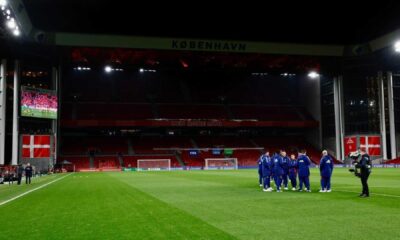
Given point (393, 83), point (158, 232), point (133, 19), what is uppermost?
point (133, 19)

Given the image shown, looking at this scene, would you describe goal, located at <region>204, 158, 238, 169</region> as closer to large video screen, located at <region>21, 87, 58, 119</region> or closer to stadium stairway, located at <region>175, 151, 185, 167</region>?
stadium stairway, located at <region>175, 151, 185, 167</region>

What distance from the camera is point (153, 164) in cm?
6562

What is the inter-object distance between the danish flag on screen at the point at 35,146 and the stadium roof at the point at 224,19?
542 inches

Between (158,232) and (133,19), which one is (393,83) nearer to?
(133,19)

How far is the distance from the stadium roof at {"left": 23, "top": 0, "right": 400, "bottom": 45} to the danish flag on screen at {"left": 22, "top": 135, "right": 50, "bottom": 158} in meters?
13.8

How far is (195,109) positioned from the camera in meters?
75.7

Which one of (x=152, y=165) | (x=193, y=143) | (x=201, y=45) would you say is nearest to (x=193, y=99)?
(x=193, y=143)

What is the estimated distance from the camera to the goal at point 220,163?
6750cm

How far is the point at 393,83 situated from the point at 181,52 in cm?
3324

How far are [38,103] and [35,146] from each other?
5594 millimetres

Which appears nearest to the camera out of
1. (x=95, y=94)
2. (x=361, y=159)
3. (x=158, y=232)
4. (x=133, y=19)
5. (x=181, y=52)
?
(x=158, y=232)

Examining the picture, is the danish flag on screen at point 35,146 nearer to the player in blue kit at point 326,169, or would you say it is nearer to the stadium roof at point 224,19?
the stadium roof at point 224,19

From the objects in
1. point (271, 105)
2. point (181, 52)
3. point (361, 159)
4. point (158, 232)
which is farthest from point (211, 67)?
point (158, 232)

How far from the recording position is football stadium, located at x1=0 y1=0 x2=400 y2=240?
31812 millimetres
